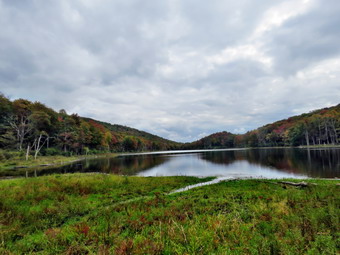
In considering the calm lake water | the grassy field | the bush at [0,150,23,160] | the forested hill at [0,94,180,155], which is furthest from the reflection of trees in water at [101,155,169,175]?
the forested hill at [0,94,180,155]

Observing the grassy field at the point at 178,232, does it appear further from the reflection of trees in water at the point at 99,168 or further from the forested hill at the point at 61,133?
the forested hill at the point at 61,133

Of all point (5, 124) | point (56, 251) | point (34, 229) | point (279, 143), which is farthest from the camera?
point (279, 143)

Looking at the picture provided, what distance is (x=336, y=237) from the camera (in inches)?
212

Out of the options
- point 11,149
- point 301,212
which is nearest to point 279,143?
point 301,212

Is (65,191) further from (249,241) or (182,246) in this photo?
(249,241)

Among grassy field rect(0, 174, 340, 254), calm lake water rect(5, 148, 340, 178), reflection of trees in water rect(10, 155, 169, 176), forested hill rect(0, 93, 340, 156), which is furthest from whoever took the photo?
forested hill rect(0, 93, 340, 156)

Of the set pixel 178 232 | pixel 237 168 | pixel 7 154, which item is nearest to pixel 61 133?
pixel 7 154

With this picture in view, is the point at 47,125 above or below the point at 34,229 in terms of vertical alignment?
above

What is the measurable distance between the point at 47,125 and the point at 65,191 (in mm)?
75651

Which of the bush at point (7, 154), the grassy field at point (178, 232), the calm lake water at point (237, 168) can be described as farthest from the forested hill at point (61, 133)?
the grassy field at point (178, 232)

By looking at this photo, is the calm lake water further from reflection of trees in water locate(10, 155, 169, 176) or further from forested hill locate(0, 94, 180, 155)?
forested hill locate(0, 94, 180, 155)

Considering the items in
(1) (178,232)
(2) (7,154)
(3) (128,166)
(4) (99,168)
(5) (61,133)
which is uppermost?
(5) (61,133)

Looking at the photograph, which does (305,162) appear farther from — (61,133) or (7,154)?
(61,133)

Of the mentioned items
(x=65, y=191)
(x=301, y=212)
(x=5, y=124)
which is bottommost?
(x=65, y=191)
